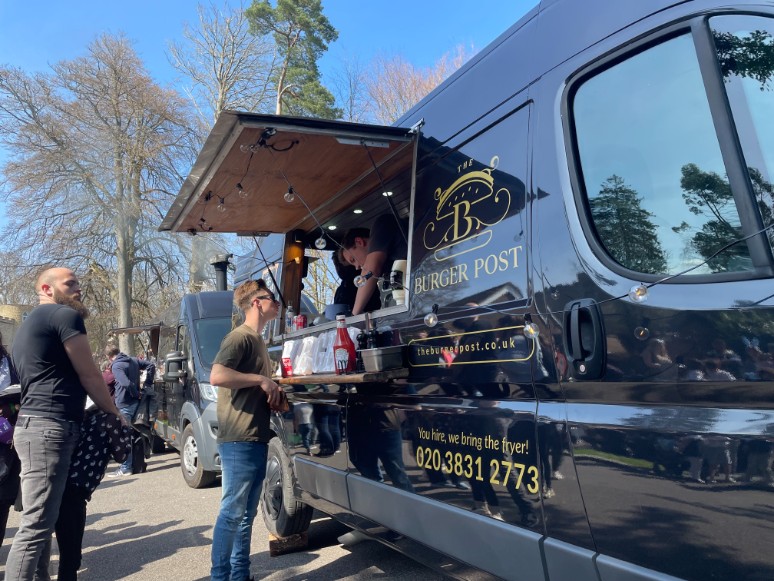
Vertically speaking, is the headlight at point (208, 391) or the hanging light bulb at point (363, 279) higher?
the hanging light bulb at point (363, 279)

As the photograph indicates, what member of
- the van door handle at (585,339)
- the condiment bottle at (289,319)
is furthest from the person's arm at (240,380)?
the van door handle at (585,339)

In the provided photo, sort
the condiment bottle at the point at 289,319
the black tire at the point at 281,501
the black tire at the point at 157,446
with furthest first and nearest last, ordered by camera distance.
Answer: the black tire at the point at 157,446 → the condiment bottle at the point at 289,319 → the black tire at the point at 281,501

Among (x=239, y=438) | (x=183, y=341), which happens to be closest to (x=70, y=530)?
(x=239, y=438)

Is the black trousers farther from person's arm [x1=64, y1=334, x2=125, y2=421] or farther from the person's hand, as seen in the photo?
the person's hand

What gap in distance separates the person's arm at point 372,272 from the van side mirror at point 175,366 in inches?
196

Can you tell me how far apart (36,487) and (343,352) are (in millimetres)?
1724

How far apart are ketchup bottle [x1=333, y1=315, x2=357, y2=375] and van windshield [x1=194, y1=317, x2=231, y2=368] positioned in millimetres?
4847

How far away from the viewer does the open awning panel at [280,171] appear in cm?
333

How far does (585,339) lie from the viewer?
6.43 ft

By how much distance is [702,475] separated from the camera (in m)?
1.62

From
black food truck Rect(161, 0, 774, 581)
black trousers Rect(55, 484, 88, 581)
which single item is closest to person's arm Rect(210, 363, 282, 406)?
black food truck Rect(161, 0, 774, 581)

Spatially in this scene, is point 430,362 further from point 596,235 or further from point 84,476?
point 84,476

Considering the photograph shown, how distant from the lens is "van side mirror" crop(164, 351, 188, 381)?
27.0 feet

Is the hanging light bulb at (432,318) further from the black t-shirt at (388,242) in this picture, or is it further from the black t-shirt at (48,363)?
the black t-shirt at (48,363)
